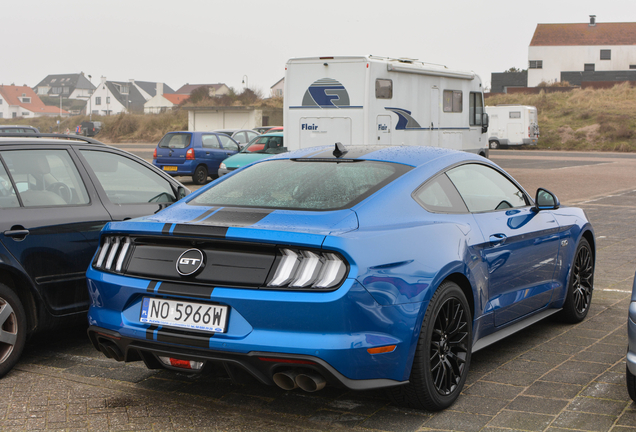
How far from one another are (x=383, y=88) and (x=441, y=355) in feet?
42.4

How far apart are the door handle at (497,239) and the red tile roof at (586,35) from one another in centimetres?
8744

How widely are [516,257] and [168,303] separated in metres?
2.31

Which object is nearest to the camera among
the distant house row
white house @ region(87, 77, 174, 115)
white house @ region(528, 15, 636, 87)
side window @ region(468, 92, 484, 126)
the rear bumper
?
the rear bumper

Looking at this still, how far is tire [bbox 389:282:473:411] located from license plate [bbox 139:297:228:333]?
0.96 metres

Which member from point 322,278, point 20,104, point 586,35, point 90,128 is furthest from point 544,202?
point 20,104

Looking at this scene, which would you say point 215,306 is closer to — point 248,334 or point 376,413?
point 248,334

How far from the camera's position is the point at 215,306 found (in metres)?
3.35

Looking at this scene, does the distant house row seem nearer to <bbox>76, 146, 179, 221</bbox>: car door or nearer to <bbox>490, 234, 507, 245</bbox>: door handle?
<bbox>76, 146, 179, 221</bbox>: car door

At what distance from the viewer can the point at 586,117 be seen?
5091 centimetres

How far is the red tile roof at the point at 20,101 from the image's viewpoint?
14888 cm

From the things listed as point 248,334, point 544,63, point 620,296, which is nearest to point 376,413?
point 248,334

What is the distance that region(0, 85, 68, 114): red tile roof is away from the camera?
149m

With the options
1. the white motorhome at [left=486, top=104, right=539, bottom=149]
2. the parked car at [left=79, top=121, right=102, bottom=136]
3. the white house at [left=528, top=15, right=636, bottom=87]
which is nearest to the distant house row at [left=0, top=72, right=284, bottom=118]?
the white house at [left=528, top=15, right=636, bottom=87]

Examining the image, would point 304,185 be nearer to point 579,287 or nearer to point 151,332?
point 151,332
